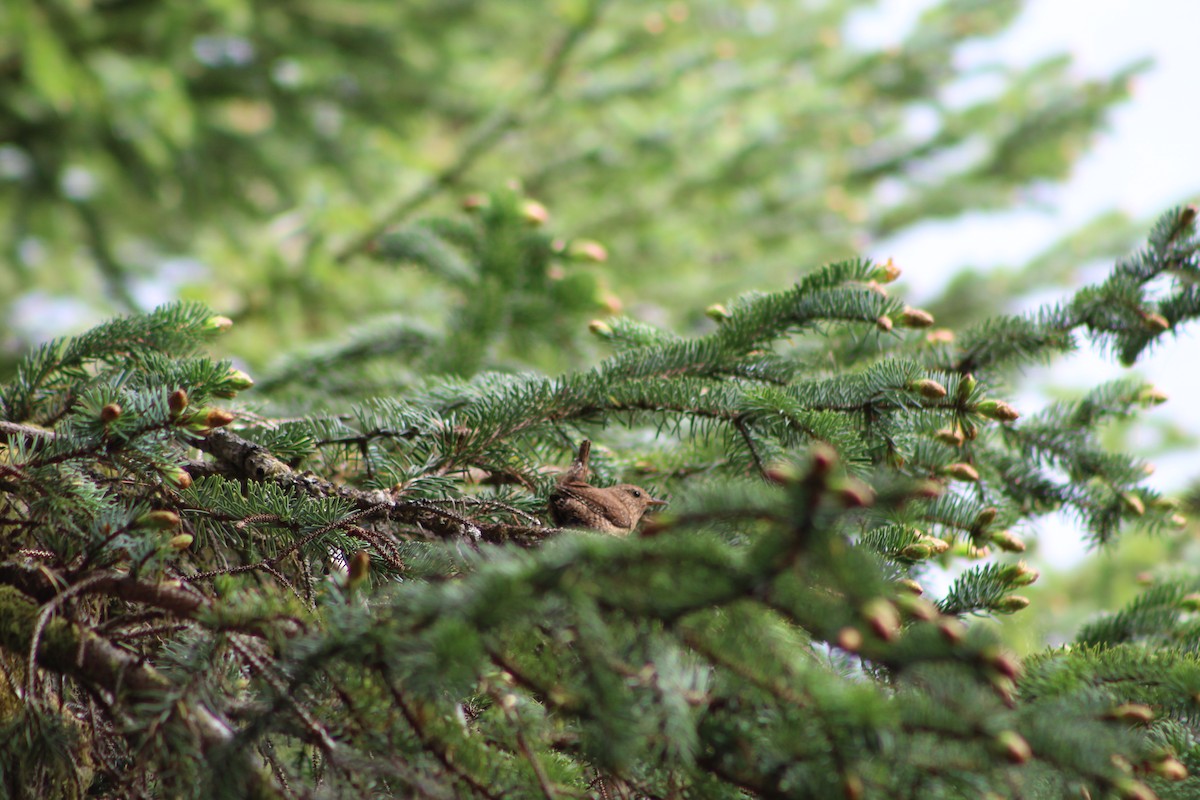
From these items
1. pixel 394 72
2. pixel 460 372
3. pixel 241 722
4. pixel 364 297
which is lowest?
pixel 241 722

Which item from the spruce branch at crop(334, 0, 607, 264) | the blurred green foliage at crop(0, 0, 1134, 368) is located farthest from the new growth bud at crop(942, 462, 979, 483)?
the spruce branch at crop(334, 0, 607, 264)

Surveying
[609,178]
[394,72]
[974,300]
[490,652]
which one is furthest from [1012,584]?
[394,72]

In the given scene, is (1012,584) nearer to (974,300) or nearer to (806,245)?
(806,245)

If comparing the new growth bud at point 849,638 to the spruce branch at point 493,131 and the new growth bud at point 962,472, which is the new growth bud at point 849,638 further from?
the spruce branch at point 493,131

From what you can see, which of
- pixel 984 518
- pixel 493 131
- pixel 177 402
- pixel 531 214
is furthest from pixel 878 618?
pixel 493 131

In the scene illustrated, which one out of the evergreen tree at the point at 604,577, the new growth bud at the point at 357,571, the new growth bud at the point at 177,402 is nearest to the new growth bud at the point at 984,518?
the evergreen tree at the point at 604,577

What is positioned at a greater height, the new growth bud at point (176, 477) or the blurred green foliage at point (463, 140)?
the blurred green foliage at point (463, 140)
